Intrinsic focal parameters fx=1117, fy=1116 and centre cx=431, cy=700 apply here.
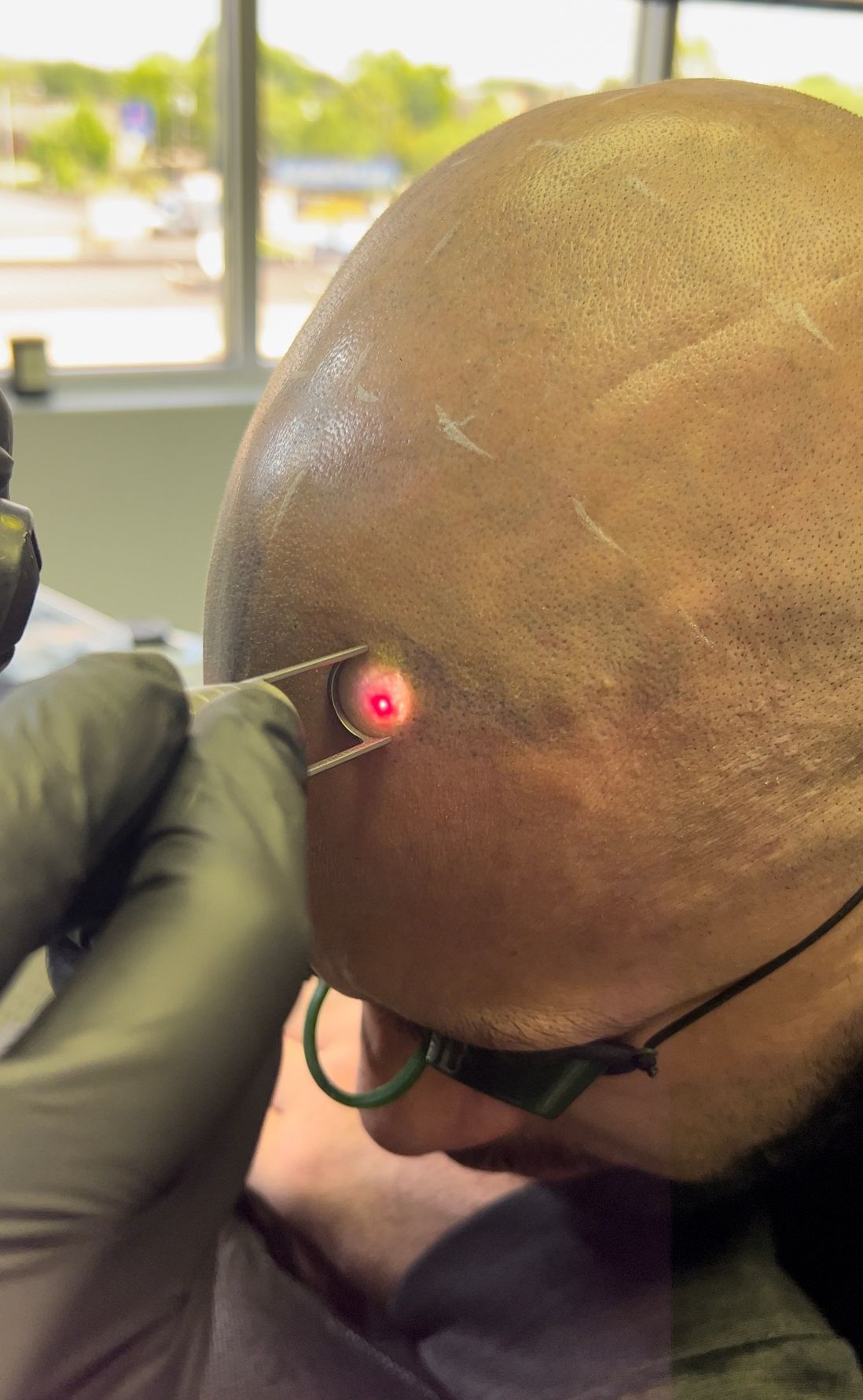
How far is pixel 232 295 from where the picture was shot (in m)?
3.32

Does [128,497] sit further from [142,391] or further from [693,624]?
[693,624]

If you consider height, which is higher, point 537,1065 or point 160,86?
point 160,86

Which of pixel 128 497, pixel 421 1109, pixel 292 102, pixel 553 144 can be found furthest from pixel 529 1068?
pixel 292 102

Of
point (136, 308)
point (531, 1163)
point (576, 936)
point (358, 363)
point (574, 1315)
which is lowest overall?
point (574, 1315)

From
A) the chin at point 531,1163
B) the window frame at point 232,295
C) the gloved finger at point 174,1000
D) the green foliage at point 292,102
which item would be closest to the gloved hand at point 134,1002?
the gloved finger at point 174,1000

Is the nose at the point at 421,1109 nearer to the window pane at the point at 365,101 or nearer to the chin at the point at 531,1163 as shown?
the chin at the point at 531,1163

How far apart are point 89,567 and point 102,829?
106 inches

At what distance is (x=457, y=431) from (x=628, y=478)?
104 millimetres

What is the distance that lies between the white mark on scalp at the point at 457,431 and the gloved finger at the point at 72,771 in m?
0.21

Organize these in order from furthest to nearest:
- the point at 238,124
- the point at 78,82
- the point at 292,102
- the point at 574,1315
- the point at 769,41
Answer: the point at 769,41
the point at 292,102
the point at 238,124
the point at 78,82
the point at 574,1315

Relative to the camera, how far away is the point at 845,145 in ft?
2.36

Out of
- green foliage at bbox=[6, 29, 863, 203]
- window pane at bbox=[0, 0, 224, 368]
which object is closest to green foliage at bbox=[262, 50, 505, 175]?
green foliage at bbox=[6, 29, 863, 203]

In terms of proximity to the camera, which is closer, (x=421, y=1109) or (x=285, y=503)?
(x=285, y=503)

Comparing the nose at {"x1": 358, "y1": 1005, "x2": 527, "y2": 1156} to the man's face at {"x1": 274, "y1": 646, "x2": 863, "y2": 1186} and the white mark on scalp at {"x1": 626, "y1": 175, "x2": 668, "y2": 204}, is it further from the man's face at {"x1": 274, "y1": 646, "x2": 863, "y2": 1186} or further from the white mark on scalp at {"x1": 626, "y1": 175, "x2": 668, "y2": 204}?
the white mark on scalp at {"x1": 626, "y1": 175, "x2": 668, "y2": 204}
